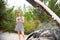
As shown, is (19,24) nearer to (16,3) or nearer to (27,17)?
(27,17)

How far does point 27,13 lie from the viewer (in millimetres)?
2215

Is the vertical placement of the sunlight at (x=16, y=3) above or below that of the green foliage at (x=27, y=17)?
above

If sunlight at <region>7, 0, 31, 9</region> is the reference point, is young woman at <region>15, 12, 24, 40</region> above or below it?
below

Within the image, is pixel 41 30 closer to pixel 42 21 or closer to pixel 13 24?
pixel 42 21

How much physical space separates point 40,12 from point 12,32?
0.32 meters

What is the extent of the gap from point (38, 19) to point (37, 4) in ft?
0.47

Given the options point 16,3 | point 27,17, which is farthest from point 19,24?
point 16,3

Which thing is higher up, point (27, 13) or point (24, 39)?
point (27, 13)

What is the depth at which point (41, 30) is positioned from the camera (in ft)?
7.09

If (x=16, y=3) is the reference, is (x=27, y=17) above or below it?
below

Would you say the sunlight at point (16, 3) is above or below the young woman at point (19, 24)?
above

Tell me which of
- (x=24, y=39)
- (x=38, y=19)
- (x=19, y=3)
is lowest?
(x=24, y=39)

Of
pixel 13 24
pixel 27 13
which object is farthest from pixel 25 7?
pixel 13 24

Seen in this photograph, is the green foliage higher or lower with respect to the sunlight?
lower
